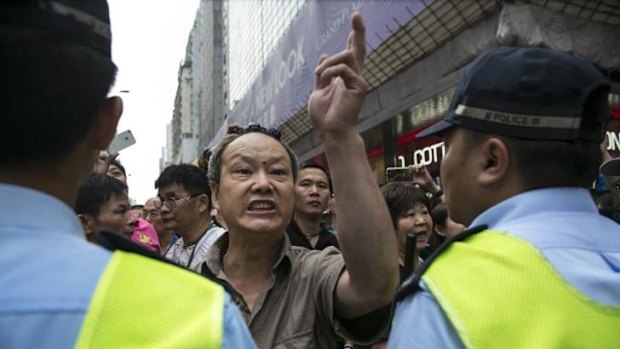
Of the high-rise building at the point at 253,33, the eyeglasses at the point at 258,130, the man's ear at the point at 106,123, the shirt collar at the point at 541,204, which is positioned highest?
the high-rise building at the point at 253,33

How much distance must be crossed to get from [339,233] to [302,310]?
32cm

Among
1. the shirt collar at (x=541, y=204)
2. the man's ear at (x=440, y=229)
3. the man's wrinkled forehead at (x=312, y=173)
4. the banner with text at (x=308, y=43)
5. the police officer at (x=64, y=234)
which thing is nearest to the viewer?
the police officer at (x=64, y=234)

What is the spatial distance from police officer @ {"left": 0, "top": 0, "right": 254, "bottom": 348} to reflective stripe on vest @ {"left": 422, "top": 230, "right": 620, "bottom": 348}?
391 millimetres

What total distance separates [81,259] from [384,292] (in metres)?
0.95

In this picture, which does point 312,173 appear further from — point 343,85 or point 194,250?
point 343,85

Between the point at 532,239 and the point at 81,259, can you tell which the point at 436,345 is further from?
the point at 81,259

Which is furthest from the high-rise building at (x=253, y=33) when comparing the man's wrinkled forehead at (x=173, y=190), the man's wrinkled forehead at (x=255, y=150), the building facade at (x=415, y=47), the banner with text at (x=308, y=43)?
the man's wrinkled forehead at (x=255, y=150)

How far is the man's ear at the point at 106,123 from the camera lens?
883 millimetres

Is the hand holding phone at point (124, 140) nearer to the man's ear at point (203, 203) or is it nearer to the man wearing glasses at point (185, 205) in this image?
the man wearing glasses at point (185, 205)

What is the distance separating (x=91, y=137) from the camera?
880 millimetres

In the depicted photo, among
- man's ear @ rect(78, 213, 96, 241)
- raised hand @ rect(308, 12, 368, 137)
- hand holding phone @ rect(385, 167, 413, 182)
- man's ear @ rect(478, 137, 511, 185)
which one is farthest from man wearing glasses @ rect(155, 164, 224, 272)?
man's ear @ rect(478, 137, 511, 185)

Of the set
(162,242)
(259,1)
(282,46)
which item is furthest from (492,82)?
(259,1)

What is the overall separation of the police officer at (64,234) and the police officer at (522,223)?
1.33ft

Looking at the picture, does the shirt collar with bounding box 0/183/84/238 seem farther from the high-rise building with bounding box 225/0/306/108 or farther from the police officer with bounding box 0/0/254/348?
the high-rise building with bounding box 225/0/306/108
